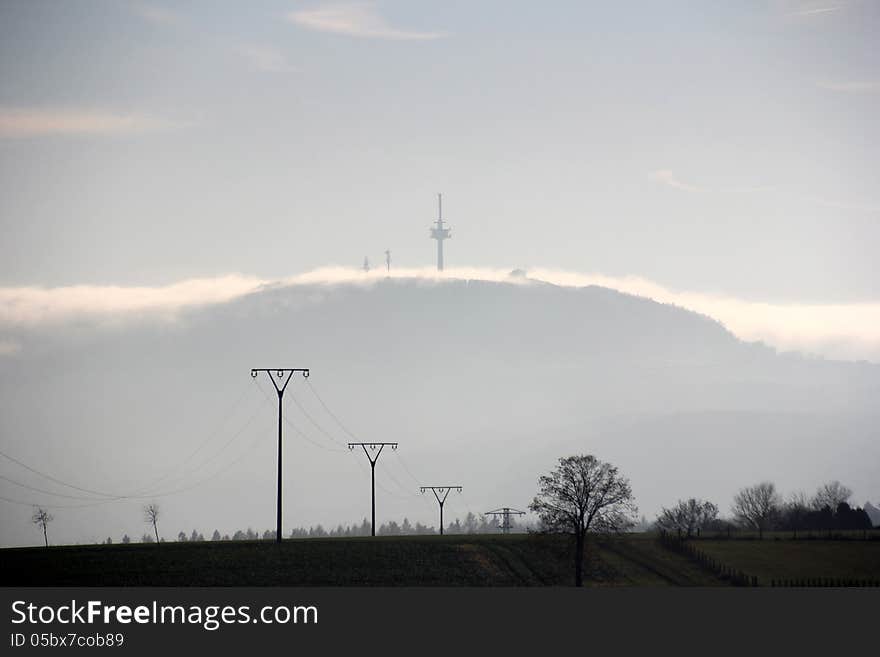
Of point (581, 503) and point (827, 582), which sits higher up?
point (581, 503)

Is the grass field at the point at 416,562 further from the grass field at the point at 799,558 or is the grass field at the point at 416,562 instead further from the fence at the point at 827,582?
the fence at the point at 827,582

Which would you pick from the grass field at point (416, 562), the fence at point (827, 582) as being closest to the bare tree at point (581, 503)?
the grass field at point (416, 562)

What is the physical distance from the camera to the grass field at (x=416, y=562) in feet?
377

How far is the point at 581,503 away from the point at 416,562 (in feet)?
55.4

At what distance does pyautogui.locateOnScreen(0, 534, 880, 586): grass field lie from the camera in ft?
377

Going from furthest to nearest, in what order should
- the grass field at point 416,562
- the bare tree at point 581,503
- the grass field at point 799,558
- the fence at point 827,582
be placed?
the grass field at point 799,558 < the bare tree at point 581,503 < the fence at point 827,582 < the grass field at point 416,562

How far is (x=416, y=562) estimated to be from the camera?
435ft

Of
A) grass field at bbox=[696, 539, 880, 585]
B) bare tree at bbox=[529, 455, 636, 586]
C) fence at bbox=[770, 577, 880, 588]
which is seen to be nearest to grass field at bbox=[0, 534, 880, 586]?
grass field at bbox=[696, 539, 880, 585]

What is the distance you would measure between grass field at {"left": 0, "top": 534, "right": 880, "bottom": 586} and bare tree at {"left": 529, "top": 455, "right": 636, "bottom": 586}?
6.53ft

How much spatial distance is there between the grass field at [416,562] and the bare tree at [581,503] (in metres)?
1.99

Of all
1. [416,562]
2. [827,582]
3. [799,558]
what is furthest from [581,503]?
[799,558]

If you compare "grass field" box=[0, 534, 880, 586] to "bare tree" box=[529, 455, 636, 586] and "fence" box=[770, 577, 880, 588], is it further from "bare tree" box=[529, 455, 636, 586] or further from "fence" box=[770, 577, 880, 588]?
"fence" box=[770, 577, 880, 588]

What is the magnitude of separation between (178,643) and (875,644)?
3884cm

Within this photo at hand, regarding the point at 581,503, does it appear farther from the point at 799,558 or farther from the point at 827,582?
the point at 799,558
